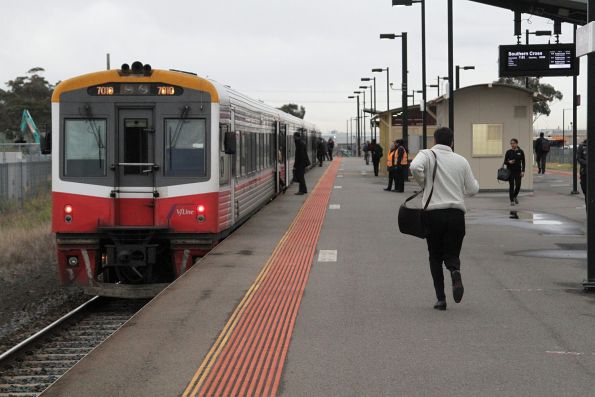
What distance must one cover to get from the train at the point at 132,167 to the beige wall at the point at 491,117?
16380 millimetres

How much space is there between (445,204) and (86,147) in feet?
18.7

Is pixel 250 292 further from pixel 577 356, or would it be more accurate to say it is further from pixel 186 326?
pixel 577 356

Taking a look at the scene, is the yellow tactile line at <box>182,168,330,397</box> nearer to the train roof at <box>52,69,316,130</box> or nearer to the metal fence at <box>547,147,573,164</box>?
the train roof at <box>52,69,316,130</box>

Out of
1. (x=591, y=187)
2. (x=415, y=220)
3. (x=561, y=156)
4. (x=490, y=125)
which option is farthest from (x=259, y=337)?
(x=561, y=156)

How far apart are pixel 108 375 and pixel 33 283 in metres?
8.92

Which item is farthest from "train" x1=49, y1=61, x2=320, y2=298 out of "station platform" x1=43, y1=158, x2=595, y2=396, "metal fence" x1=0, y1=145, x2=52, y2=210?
"metal fence" x1=0, y1=145, x2=52, y2=210

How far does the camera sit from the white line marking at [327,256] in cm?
1242

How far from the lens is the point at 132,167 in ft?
39.6

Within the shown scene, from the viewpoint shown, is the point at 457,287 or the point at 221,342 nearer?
the point at 221,342

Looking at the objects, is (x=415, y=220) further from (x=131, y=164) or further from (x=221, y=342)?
(x=131, y=164)

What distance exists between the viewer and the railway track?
8.32 m

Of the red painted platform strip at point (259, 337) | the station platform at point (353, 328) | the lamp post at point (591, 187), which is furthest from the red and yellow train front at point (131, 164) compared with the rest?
the lamp post at point (591, 187)

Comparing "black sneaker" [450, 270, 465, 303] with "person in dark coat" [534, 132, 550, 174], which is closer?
"black sneaker" [450, 270, 465, 303]

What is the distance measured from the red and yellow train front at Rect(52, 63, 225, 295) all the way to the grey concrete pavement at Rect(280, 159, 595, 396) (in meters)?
2.01
